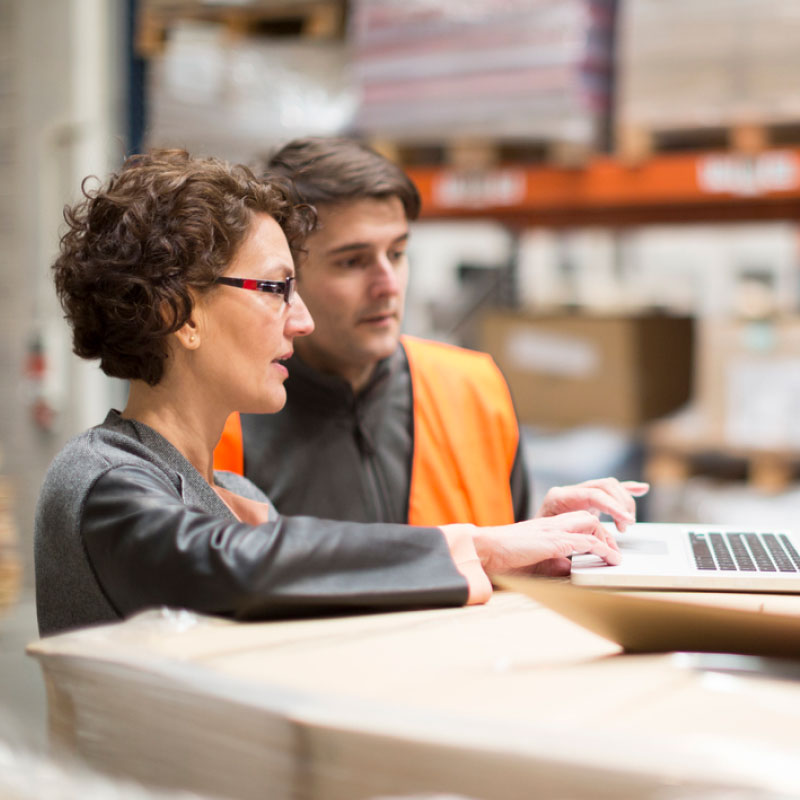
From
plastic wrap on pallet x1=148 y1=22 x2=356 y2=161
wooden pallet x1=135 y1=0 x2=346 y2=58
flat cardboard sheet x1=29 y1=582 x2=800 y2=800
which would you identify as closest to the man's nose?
flat cardboard sheet x1=29 y1=582 x2=800 y2=800

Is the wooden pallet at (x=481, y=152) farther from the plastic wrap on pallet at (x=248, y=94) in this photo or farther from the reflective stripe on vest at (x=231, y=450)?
the reflective stripe on vest at (x=231, y=450)

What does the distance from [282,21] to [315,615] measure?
162 inches

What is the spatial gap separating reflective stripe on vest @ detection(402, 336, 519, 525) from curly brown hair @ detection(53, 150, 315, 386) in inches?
36.6

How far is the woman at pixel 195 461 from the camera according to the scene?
1159 millimetres

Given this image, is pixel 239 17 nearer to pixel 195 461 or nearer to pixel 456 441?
pixel 456 441

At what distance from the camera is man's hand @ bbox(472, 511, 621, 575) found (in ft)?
4.67

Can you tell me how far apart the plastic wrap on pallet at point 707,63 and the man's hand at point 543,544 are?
262 cm

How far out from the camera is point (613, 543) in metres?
1.54

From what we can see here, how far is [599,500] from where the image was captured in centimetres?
169

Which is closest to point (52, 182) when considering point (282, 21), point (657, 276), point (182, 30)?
point (182, 30)

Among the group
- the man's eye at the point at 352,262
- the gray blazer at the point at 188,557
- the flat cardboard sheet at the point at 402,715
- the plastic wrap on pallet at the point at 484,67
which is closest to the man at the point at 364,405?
the man's eye at the point at 352,262

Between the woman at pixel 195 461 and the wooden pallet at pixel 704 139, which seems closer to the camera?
the woman at pixel 195 461

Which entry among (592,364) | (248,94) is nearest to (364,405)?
(592,364)

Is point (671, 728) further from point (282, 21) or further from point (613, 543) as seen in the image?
point (282, 21)
